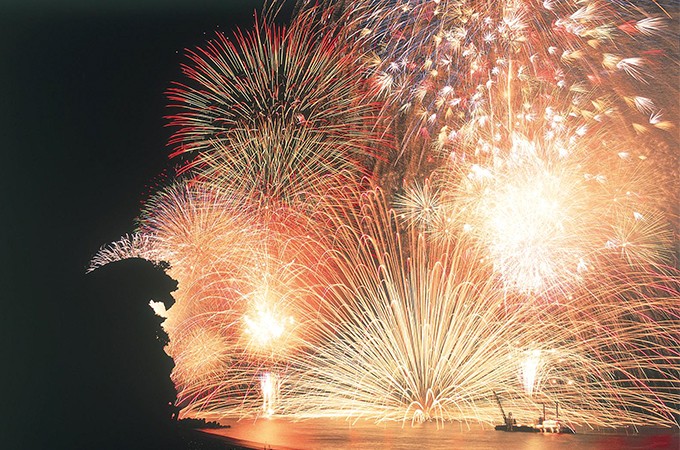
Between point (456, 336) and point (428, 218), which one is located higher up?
point (428, 218)

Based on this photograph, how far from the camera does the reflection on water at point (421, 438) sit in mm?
10453

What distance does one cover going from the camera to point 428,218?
11.5 metres

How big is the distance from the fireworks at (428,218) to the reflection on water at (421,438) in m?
0.37

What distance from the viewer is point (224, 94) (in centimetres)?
1098

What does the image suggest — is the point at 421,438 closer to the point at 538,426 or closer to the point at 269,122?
the point at 538,426

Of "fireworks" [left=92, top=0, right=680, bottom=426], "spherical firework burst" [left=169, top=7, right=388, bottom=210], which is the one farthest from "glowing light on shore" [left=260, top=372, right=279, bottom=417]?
"spherical firework burst" [left=169, top=7, right=388, bottom=210]

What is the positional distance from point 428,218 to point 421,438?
3050 millimetres

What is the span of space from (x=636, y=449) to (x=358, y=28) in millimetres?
6292

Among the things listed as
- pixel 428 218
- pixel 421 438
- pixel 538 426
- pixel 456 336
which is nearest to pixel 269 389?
pixel 421 438

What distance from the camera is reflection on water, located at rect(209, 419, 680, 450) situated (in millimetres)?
10453

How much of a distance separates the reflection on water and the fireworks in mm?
367

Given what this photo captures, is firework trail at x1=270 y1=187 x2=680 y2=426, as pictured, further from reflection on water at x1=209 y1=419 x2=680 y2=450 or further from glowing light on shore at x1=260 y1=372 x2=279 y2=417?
reflection on water at x1=209 y1=419 x2=680 y2=450

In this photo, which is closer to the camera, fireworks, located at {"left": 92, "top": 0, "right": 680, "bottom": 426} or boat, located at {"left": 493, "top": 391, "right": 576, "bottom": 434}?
fireworks, located at {"left": 92, "top": 0, "right": 680, "bottom": 426}

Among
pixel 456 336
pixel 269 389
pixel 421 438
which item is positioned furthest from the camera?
pixel 269 389
